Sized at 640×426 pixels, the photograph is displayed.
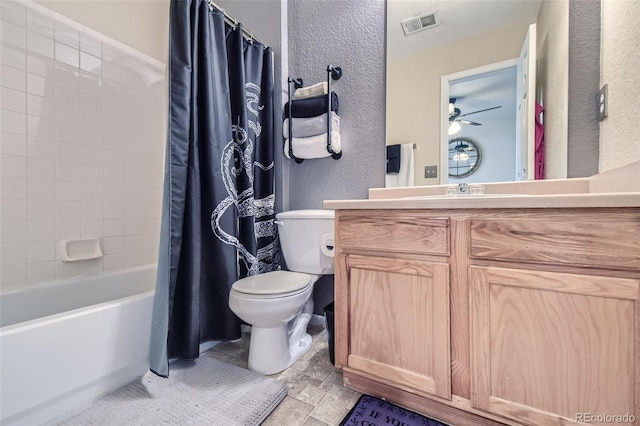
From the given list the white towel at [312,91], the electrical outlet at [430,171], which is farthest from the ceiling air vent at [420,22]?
the electrical outlet at [430,171]

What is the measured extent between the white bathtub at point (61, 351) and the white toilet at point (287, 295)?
1.40 feet

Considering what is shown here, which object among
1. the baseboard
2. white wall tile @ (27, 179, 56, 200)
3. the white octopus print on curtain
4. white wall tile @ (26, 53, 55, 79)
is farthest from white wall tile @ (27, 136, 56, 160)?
the baseboard

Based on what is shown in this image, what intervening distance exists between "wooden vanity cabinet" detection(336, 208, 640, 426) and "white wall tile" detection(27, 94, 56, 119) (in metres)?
1.65

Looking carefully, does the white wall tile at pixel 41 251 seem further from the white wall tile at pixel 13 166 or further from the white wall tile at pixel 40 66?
the white wall tile at pixel 40 66

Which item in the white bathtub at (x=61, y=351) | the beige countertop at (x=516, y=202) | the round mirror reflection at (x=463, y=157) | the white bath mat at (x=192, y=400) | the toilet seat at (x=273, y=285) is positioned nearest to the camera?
the beige countertop at (x=516, y=202)

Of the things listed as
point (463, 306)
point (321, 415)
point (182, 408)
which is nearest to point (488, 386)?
point (463, 306)

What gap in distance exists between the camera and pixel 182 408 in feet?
3.45

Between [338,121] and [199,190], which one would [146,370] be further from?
[338,121]

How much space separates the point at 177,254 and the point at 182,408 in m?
0.61

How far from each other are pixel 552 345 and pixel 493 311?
156mm

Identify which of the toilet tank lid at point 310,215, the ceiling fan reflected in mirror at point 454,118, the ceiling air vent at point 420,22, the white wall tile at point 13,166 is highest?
the ceiling air vent at point 420,22

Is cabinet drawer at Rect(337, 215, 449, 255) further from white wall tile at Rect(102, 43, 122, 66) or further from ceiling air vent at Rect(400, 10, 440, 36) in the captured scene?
white wall tile at Rect(102, 43, 122, 66)

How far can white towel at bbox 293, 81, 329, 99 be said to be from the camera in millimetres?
1714

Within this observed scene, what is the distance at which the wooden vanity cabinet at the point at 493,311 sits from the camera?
700mm
